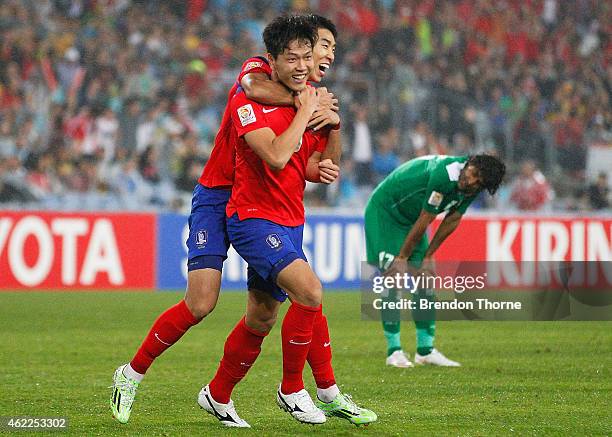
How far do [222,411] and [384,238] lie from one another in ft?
12.2

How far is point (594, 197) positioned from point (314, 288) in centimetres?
1358

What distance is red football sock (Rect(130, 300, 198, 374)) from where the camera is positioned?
588cm

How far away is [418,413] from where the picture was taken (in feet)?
21.0

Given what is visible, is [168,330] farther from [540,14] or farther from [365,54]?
[540,14]

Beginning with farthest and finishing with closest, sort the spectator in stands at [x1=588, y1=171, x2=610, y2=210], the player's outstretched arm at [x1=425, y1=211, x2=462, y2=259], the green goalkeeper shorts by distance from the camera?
the spectator in stands at [x1=588, y1=171, x2=610, y2=210] → the green goalkeeper shorts → the player's outstretched arm at [x1=425, y1=211, x2=462, y2=259]

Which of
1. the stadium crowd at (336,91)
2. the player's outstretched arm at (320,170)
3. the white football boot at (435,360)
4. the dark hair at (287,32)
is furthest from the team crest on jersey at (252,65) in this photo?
the stadium crowd at (336,91)

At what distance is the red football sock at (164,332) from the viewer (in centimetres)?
588

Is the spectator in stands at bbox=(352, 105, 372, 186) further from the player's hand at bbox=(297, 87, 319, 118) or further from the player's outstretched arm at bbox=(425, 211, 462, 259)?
the player's hand at bbox=(297, 87, 319, 118)

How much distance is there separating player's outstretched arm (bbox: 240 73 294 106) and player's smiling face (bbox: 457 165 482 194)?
10.5 ft

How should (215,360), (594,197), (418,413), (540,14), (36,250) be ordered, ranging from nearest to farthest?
(418,413), (215,360), (36,250), (594,197), (540,14)

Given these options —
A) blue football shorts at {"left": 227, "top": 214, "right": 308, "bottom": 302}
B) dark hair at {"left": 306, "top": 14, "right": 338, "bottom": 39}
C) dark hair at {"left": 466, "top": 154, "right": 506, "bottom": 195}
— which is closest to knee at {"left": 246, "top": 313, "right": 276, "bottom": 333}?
blue football shorts at {"left": 227, "top": 214, "right": 308, "bottom": 302}

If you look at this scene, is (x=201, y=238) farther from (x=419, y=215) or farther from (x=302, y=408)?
(x=419, y=215)

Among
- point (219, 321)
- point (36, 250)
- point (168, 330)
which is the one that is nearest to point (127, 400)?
point (168, 330)

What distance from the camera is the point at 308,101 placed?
5594mm
